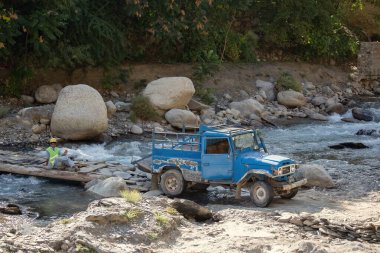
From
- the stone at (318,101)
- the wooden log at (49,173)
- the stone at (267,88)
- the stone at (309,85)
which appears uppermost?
the stone at (309,85)

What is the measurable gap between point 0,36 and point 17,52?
2613mm

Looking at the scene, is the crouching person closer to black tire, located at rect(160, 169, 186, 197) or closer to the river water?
the river water

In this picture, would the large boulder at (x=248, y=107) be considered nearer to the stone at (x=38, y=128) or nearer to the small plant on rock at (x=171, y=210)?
the stone at (x=38, y=128)

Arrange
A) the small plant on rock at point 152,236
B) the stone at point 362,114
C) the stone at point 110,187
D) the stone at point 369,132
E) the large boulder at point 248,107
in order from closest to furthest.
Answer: the small plant on rock at point 152,236 → the stone at point 110,187 → the stone at point 369,132 → the large boulder at point 248,107 → the stone at point 362,114

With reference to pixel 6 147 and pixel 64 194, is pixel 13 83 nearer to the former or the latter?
pixel 6 147

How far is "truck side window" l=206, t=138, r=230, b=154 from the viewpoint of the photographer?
14.7 meters

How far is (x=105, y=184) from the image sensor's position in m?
15.7

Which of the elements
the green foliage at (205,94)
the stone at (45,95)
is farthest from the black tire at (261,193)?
the green foliage at (205,94)

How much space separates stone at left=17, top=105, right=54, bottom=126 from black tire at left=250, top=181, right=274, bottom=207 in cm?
1180

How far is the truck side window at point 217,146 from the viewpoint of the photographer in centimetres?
1467

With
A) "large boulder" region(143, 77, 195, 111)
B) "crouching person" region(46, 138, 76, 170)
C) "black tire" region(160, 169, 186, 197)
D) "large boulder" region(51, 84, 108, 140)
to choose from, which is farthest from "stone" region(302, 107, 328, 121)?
"black tire" region(160, 169, 186, 197)

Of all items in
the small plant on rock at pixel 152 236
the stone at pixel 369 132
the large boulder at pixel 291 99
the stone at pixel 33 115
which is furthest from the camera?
the large boulder at pixel 291 99

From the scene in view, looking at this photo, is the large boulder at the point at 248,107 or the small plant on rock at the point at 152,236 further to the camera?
the large boulder at the point at 248,107

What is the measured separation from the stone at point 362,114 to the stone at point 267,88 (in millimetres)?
4388
